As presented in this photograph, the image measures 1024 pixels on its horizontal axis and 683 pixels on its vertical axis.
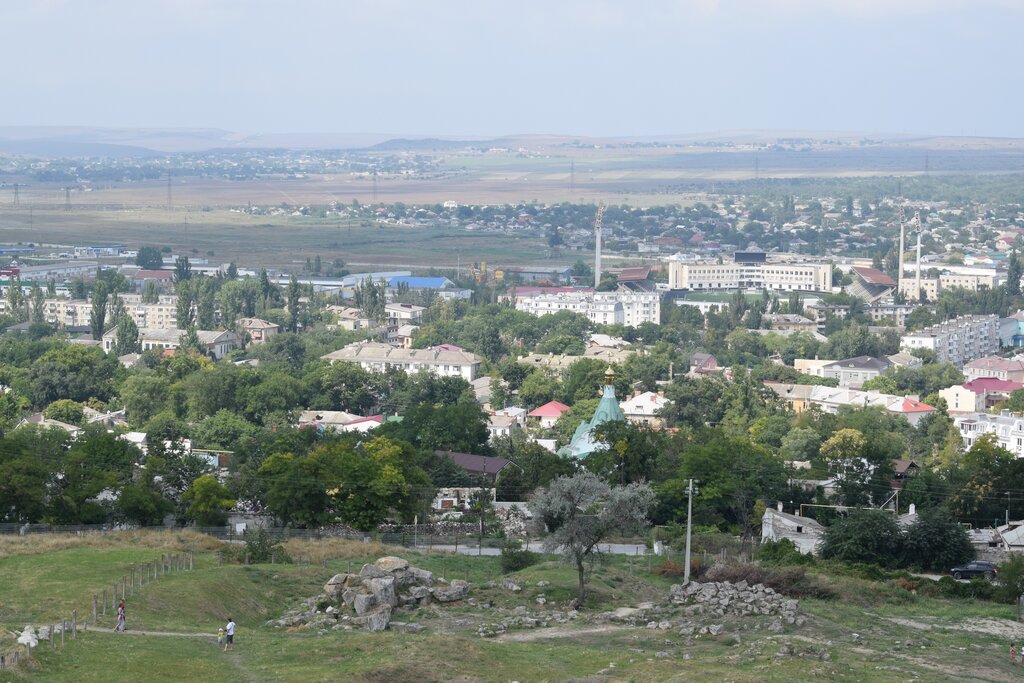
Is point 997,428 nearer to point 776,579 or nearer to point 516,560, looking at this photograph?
point 776,579

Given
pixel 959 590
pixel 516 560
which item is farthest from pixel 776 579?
pixel 516 560

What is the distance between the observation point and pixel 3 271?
103000 mm

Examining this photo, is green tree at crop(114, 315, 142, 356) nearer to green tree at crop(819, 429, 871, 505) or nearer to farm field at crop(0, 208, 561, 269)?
green tree at crop(819, 429, 871, 505)

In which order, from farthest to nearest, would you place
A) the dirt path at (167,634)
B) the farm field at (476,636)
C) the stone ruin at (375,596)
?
the stone ruin at (375,596) < the dirt path at (167,634) < the farm field at (476,636)

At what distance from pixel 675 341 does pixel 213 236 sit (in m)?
77.1

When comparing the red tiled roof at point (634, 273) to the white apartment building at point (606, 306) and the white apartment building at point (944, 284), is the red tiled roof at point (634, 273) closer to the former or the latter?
the white apartment building at point (606, 306)

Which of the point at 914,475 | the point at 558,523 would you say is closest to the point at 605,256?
the point at 914,475

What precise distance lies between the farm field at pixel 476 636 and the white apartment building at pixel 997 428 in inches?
848

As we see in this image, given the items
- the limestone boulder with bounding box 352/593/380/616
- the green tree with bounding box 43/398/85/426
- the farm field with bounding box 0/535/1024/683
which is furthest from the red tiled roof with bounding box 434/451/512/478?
the limestone boulder with bounding box 352/593/380/616

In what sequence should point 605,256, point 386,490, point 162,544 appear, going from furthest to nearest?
point 605,256 < point 386,490 < point 162,544

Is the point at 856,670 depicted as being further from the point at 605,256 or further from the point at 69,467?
the point at 605,256

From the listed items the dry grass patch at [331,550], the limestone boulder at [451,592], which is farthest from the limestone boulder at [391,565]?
the dry grass patch at [331,550]

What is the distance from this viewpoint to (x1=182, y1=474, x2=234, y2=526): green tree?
3095cm

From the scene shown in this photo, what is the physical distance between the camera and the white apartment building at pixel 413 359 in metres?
63.7
